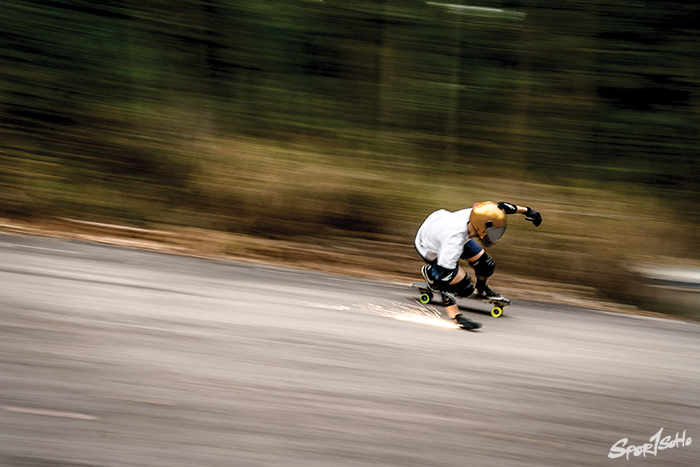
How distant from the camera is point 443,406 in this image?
390cm

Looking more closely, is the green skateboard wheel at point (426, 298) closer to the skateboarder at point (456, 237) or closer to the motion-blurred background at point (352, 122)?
the skateboarder at point (456, 237)

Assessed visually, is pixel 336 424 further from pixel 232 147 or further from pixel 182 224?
pixel 232 147

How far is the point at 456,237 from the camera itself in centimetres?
559

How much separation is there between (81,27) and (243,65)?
336 cm

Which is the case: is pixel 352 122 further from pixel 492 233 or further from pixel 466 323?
pixel 466 323

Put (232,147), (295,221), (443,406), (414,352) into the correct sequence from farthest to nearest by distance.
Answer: (232,147) < (295,221) < (414,352) < (443,406)

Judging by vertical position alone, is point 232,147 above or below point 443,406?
above

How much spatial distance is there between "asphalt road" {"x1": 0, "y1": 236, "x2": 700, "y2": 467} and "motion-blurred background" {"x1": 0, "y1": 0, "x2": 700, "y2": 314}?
3054 mm

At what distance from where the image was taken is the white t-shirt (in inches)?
219

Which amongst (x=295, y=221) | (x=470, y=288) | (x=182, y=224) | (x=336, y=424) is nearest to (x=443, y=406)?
(x=336, y=424)

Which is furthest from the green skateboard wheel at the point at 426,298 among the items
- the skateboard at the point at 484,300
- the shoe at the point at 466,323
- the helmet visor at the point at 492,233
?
the helmet visor at the point at 492,233

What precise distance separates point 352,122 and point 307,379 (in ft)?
27.9

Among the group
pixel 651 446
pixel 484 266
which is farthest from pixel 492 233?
pixel 651 446

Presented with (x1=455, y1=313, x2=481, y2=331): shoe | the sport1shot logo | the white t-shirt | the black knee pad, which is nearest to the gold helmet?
the white t-shirt
